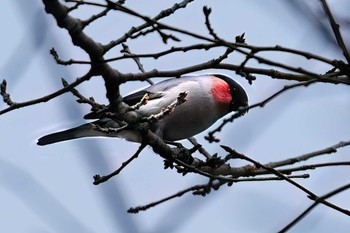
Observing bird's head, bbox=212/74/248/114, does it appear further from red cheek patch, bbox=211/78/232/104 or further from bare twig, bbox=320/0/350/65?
bare twig, bbox=320/0/350/65

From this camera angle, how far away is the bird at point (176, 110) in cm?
475

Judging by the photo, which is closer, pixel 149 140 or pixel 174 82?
pixel 149 140

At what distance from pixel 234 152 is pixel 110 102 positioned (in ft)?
2.20

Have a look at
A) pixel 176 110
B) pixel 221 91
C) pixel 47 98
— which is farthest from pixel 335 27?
pixel 221 91

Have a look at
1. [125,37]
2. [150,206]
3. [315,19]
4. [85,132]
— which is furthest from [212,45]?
[85,132]

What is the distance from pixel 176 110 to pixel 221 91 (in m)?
0.64

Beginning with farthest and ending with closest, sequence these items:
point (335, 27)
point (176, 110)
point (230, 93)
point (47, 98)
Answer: point (230, 93) < point (176, 110) < point (47, 98) < point (335, 27)

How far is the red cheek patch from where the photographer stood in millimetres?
5203

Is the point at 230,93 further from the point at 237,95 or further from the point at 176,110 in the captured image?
the point at 176,110

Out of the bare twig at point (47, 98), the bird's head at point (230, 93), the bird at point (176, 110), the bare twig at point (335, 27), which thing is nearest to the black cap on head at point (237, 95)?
the bird's head at point (230, 93)

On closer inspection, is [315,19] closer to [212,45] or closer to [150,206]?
[212,45]

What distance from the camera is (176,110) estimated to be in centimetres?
482

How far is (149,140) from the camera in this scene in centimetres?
372

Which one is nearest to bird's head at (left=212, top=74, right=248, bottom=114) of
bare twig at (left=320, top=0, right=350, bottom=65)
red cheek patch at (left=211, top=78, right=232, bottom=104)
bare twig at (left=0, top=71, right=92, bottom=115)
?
red cheek patch at (left=211, top=78, right=232, bottom=104)
